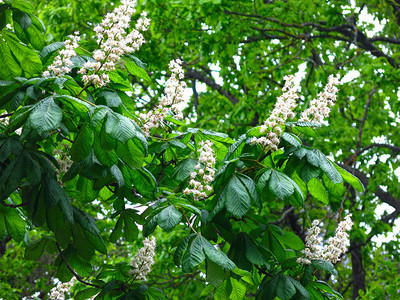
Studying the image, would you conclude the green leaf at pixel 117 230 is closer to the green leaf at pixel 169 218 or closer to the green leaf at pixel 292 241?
the green leaf at pixel 169 218

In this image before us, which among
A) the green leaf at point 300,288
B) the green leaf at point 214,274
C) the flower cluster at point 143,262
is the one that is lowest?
the flower cluster at point 143,262

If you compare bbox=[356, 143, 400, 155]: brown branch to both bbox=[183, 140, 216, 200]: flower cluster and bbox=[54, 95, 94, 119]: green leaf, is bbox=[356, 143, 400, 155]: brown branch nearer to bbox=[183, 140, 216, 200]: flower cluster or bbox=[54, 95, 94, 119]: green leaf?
bbox=[183, 140, 216, 200]: flower cluster

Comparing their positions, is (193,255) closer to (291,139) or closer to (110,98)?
(291,139)

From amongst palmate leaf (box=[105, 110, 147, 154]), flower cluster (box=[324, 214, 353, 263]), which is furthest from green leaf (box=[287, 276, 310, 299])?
palmate leaf (box=[105, 110, 147, 154])

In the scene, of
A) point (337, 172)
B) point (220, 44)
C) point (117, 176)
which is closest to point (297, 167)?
point (337, 172)

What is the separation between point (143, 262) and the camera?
3.03 meters

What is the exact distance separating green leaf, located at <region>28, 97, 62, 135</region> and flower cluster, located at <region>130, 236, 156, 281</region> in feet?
3.55

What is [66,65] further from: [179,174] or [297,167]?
[297,167]

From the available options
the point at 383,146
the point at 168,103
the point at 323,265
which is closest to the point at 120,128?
the point at 168,103

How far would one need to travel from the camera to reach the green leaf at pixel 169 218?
2336 millimetres

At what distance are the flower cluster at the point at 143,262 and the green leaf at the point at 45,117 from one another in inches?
42.6

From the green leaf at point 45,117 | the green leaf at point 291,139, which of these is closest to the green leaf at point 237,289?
the green leaf at point 291,139

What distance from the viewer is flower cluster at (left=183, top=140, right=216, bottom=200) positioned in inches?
106

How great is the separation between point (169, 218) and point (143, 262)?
2.48ft
